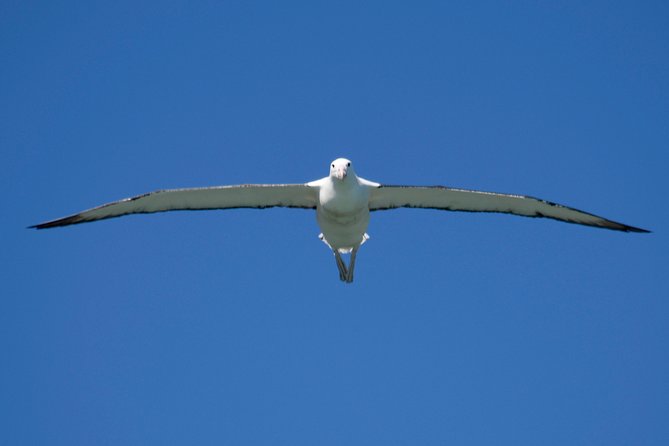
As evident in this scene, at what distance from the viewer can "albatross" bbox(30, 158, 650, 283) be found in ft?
57.8

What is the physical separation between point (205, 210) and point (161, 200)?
3.08 ft

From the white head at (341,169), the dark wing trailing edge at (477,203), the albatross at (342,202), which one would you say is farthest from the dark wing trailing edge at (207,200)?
the dark wing trailing edge at (477,203)

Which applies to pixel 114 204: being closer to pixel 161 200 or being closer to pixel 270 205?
pixel 161 200

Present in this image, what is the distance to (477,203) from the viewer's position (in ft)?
62.0

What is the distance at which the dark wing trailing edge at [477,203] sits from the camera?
727 inches

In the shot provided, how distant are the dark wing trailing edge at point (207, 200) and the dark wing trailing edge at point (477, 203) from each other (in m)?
1.36

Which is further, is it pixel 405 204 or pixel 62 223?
pixel 405 204

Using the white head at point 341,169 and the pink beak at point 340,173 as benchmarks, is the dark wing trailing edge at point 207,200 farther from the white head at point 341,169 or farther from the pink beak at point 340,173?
the pink beak at point 340,173

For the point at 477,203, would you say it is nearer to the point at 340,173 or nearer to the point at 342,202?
the point at 342,202

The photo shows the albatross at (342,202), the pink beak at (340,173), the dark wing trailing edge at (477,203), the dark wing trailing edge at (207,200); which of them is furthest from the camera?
the dark wing trailing edge at (477,203)

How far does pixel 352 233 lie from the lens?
18109mm

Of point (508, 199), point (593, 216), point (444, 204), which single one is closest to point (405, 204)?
point (444, 204)

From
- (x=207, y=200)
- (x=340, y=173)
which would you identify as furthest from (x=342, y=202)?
(x=207, y=200)

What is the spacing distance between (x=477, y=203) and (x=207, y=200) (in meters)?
4.89
